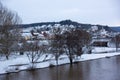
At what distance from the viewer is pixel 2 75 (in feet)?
61.8

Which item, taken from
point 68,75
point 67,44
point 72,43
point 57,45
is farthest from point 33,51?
point 68,75

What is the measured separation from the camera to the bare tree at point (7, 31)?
2302 centimetres

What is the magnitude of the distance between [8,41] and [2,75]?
18.8 ft

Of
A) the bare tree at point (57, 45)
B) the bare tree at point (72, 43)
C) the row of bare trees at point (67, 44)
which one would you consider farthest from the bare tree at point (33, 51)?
the bare tree at point (72, 43)

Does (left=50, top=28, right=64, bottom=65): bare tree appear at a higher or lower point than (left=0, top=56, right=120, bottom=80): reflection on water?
higher

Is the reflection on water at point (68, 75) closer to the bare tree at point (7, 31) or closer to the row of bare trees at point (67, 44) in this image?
the bare tree at point (7, 31)

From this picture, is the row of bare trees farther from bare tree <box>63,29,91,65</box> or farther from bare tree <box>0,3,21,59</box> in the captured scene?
bare tree <box>0,3,21,59</box>

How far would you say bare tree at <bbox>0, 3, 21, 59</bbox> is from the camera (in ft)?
75.5

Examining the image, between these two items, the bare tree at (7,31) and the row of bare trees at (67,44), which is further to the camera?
the row of bare trees at (67,44)

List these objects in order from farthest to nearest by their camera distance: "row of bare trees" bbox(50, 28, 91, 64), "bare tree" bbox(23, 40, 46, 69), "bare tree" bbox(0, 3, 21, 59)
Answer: "row of bare trees" bbox(50, 28, 91, 64) < "bare tree" bbox(23, 40, 46, 69) < "bare tree" bbox(0, 3, 21, 59)

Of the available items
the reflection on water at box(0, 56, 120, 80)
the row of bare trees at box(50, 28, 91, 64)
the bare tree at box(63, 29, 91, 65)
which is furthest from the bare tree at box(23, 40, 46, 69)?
the reflection on water at box(0, 56, 120, 80)

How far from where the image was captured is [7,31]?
2358cm

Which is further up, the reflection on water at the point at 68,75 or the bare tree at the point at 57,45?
the bare tree at the point at 57,45

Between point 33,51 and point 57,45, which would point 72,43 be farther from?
point 33,51
